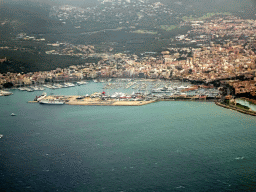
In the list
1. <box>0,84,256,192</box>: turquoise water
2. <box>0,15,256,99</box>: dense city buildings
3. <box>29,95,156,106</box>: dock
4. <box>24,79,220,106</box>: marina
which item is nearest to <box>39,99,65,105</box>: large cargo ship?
<box>24,79,220,106</box>: marina

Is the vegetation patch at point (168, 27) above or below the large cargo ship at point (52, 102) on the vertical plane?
above

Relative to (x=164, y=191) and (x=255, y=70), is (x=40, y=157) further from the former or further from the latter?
(x=255, y=70)

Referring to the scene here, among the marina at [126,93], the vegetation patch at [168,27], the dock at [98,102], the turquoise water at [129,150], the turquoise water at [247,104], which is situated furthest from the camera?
the vegetation patch at [168,27]

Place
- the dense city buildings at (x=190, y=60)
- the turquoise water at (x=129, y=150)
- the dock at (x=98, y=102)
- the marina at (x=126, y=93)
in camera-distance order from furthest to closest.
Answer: the dense city buildings at (x=190, y=60) → the marina at (x=126, y=93) → the dock at (x=98, y=102) → the turquoise water at (x=129, y=150)

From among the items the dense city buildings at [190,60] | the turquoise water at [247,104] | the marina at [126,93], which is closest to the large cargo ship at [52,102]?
the marina at [126,93]

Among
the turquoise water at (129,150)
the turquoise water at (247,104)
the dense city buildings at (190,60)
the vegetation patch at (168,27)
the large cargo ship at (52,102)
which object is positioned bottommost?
the turquoise water at (129,150)

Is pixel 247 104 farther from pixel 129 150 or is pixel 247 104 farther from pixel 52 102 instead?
pixel 52 102

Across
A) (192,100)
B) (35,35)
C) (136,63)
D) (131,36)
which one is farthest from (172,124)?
(35,35)

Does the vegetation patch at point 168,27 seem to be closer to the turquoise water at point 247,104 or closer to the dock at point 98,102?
the dock at point 98,102
